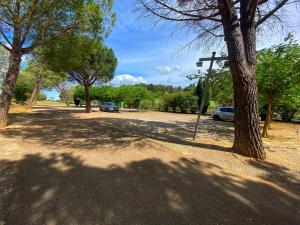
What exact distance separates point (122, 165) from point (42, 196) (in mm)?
1840

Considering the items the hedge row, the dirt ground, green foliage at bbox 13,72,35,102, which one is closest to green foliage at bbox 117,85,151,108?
the hedge row

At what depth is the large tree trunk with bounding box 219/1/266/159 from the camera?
5734 millimetres

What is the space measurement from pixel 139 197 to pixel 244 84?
4.19m

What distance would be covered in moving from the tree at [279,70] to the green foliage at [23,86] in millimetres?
31470

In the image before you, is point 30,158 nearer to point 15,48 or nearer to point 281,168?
point 281,168

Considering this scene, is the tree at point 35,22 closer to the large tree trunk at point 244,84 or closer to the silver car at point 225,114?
the large tree trunk at point 244,84

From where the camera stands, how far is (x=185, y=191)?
11.9 ft

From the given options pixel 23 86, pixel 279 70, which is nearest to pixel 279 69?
pixel 279 70

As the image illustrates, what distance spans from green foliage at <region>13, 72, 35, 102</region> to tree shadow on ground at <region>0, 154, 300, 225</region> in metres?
32.2

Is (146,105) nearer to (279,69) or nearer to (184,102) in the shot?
(184,102)

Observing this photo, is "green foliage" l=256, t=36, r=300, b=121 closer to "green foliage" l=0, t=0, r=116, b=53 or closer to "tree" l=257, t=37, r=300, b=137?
"tree" l=257, t=37, r=300, b=137

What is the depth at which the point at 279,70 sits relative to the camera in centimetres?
912

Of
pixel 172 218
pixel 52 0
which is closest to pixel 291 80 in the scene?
pixel 172 218

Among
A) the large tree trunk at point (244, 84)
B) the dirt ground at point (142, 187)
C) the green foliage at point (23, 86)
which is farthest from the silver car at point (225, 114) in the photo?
the green foliage at point (23, 86)
